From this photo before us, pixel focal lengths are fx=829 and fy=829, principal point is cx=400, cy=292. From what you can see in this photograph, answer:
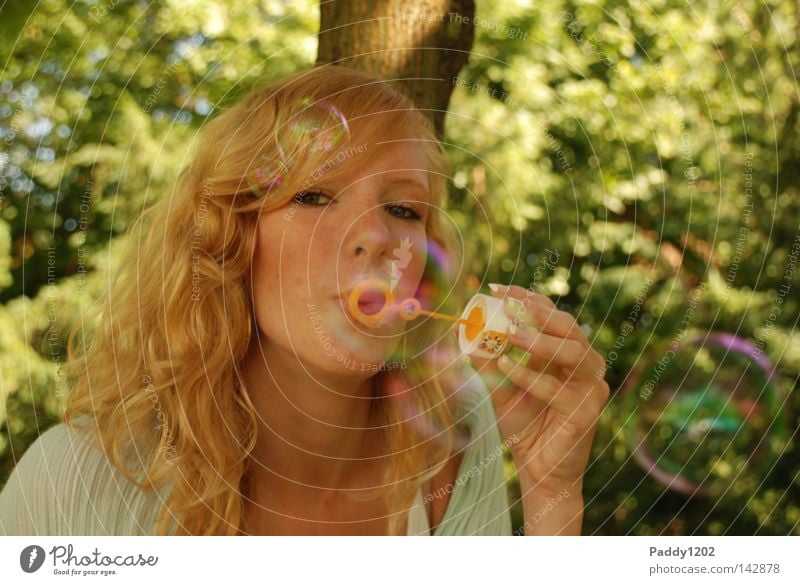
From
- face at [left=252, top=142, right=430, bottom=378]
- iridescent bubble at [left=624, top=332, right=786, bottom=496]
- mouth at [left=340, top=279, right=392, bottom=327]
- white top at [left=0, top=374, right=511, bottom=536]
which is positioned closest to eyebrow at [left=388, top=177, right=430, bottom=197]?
face at [left=252, top=142, right=430, bottom=378]

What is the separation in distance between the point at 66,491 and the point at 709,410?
1.01 metres

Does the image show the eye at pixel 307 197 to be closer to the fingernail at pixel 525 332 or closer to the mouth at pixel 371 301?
the mouth at pixel 371 301

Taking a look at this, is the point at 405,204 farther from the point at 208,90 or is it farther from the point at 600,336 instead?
the point at 600,336

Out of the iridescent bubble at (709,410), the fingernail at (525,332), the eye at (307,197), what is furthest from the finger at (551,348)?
the iridescent bubble at (709,410)

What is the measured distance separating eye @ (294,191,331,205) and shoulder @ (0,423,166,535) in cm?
34

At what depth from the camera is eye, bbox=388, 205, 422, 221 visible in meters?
0.92

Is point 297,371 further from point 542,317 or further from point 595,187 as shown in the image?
point 595,187

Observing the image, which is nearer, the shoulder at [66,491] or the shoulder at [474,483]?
the shoulder at [66,491]

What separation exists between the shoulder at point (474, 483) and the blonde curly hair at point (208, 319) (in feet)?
0.09

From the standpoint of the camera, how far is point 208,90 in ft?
4.06

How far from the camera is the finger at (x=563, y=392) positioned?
3.02 feet

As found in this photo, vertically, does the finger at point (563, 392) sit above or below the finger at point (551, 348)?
below

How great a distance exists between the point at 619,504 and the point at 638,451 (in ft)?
0.34

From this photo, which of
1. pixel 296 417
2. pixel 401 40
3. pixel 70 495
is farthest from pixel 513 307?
pixel 70 495
